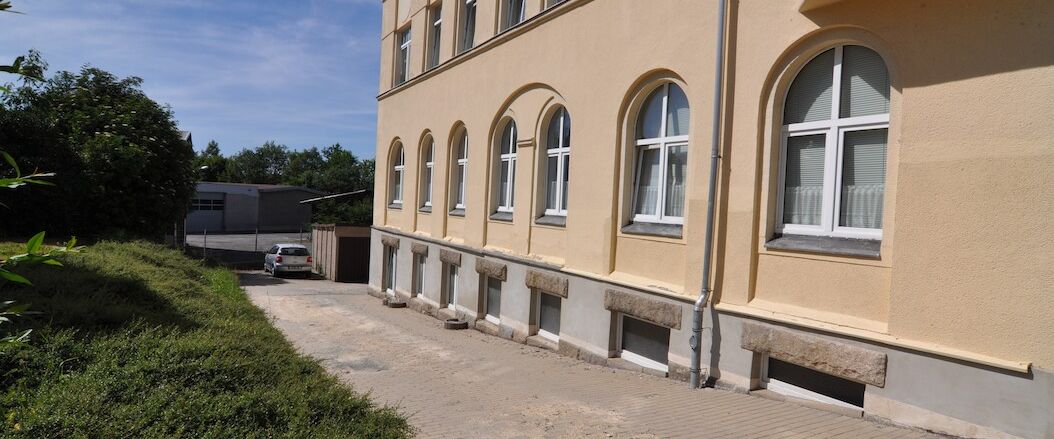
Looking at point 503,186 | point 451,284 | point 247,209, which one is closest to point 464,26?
point 503,186

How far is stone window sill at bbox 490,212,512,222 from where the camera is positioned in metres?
13.8

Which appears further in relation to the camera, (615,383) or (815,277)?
(615,383)

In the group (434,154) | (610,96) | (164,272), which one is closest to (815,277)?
(610,96)

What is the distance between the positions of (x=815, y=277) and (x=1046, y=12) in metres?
2.95

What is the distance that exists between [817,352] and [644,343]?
310 centimetres

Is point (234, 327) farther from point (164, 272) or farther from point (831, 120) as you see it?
point (831, 120)

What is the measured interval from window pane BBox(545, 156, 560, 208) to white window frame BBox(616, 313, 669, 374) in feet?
10.3

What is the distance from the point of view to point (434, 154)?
18.0 metres

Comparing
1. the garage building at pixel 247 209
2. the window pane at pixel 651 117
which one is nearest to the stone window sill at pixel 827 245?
the window pane at pixel 651 117

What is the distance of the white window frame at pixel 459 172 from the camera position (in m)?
16.8

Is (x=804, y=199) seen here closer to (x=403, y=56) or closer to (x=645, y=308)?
(x=645, y=308)

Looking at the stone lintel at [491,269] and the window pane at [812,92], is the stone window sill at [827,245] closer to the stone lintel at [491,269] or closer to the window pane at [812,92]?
the window pane at [812,92]

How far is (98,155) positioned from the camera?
1794 centimetres

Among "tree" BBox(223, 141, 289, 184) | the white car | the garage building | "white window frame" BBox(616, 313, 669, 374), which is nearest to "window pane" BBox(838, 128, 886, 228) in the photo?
"white window frame" BBox(616, 313, 669, 374)
